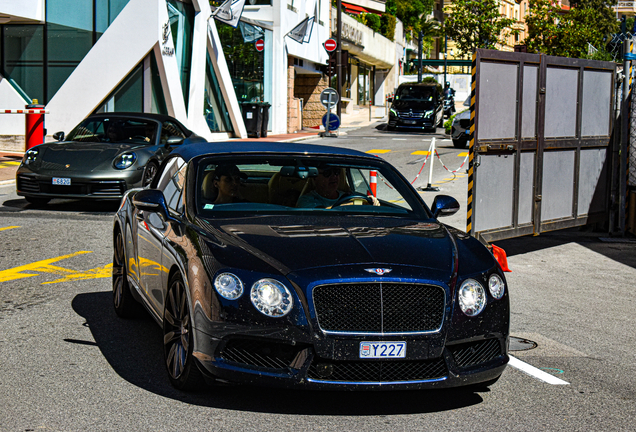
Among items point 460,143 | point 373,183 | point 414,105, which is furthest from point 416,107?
point 373,183

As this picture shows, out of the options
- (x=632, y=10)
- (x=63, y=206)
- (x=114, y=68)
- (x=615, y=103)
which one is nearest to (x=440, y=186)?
(x=615, y=103)

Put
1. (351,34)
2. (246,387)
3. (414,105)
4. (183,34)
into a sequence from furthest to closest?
1. (351,34)
2. (414,105)
3. (183,34)
4. (246,387)

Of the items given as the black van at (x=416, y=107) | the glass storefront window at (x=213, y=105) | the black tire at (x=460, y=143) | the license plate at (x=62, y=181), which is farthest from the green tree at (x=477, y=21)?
the license plate at (x=62, y=181)

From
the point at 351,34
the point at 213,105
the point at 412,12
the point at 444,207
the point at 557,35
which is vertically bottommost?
the point at 444,207

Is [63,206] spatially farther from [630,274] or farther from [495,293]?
[495,293]

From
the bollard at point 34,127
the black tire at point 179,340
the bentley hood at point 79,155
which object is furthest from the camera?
the bollard at point 34,127

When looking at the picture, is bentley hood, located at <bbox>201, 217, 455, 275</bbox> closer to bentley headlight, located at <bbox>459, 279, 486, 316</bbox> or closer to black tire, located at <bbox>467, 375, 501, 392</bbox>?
bentley headlight, located at <bbox>459, 279, 486, 316</bbox>

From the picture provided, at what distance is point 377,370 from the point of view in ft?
14.3

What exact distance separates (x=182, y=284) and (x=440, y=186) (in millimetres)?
14529

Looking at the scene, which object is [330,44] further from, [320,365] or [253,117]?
[320,365]

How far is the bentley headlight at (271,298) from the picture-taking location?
168 inches

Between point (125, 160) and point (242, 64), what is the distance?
24.2 meters

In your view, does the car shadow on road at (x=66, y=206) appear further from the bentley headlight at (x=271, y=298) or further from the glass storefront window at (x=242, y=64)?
the glass storefront window at (x=242, y=64)

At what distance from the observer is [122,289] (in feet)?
21.8
